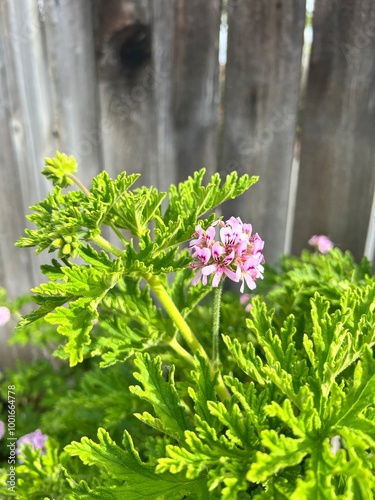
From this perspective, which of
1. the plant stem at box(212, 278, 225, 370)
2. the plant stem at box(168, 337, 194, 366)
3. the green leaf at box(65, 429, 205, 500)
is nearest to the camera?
the green leaf at box(65, 429, 205, 500)

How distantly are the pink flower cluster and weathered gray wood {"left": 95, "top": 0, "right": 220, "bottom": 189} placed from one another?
97 centimetres

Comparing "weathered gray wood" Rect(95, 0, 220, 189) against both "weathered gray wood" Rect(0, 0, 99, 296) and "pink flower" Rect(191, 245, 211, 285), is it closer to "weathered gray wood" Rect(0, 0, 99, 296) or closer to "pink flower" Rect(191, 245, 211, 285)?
"weathered gray wood" Rect(0, 0, 99, 296)

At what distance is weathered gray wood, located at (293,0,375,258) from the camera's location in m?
1.67

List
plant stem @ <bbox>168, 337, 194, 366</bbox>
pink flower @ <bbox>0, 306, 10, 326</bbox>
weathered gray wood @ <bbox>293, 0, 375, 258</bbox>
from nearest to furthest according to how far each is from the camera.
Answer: plant stem @ <bbox>168, 337, 194, 366</bbox>, weathered gray wood @ <bbox>293, 0, 375, 258</bbox>, pink flower @ <bbox>0, 306, 10, 326</bbox>

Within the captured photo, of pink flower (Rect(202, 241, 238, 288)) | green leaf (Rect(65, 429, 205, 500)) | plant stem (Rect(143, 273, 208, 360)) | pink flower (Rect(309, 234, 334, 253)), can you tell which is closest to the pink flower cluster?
pink flower (Rect(202, 241, 238, 288))

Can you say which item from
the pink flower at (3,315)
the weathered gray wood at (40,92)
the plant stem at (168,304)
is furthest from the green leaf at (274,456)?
the weathered gray wood at (40,92)

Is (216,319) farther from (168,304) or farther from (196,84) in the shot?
(196,84)

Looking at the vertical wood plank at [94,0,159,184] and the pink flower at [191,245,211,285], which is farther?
the vertical wood plank at [94,0,159,184]

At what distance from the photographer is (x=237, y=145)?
6.25 ft

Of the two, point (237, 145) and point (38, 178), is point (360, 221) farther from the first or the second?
point (38, 178)

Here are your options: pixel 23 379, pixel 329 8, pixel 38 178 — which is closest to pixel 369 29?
pixel 329 8

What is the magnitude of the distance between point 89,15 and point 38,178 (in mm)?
624

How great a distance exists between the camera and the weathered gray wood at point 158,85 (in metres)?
1.71

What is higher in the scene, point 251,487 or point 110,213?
point 110,213
